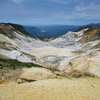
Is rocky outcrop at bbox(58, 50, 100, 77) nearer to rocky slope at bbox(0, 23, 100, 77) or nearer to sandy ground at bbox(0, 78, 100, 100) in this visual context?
rocky slope at bbox(0, 23, 100, 77)

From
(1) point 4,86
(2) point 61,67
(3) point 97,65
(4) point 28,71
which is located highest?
(4) point 28,71

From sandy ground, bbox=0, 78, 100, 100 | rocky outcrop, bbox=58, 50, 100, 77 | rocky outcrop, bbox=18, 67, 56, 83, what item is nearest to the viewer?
sandy ground, bbox=0, 78, 100, 100

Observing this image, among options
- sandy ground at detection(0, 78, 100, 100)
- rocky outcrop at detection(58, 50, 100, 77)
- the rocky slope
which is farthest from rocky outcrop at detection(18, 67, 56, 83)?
rocky outcrop at detection(58, 50, 100, 77)

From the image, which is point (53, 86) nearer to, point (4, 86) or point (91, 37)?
point (4, 86)

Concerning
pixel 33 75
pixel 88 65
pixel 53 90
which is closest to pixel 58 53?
pixel 88 65

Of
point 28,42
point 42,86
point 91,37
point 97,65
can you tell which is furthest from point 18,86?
point 91,37

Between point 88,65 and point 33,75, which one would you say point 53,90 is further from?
point 88,65

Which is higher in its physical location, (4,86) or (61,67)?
(4,86)

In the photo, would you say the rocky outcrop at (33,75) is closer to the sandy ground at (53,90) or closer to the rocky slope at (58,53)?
the sandy ground at (53,90)

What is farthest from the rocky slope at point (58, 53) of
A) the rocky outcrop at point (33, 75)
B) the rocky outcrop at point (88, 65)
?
the rocky outcrop at point (33, 75)
